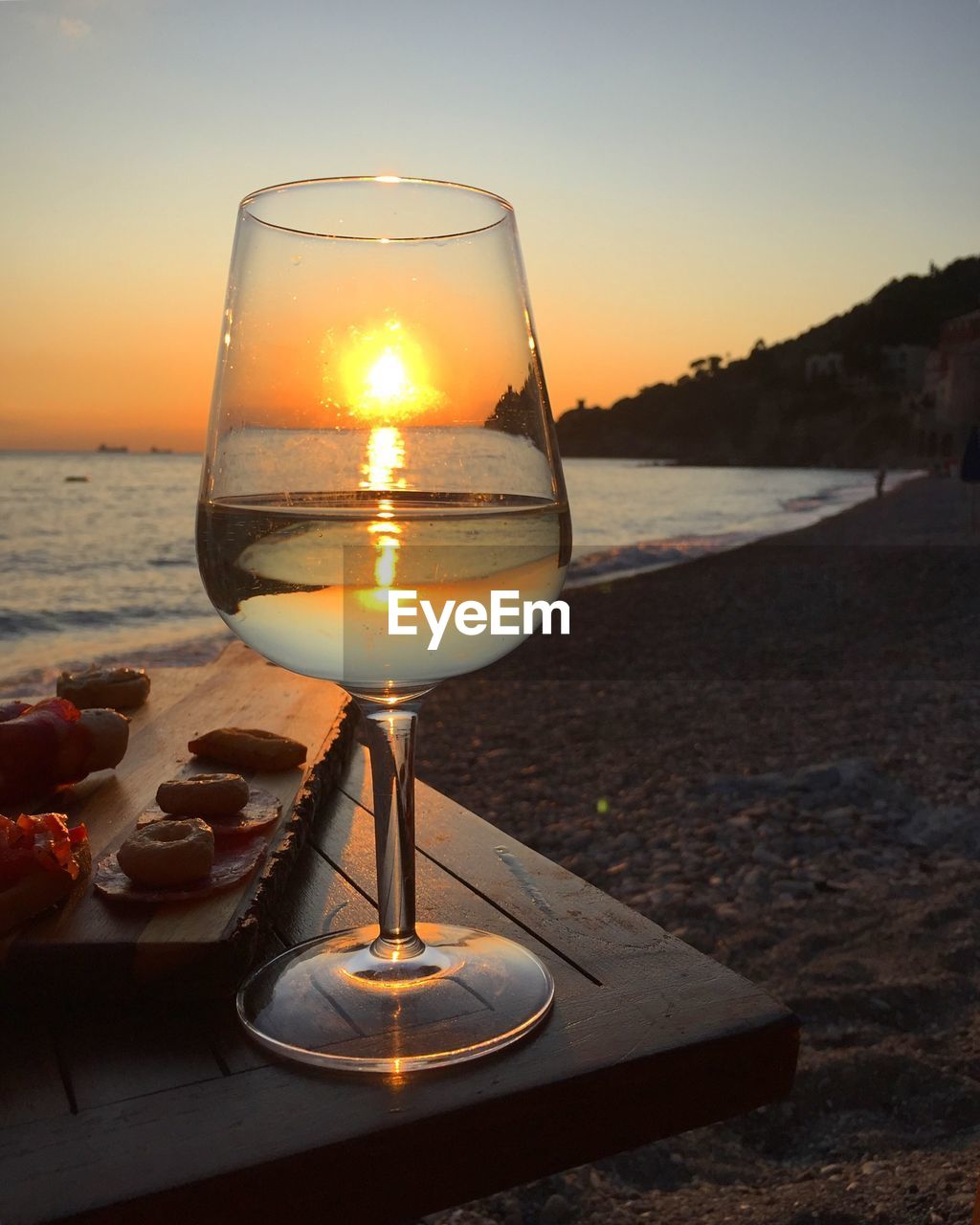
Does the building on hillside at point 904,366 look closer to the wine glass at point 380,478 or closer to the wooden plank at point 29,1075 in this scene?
the wine glass at point 380,478

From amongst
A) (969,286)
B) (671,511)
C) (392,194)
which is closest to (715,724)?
(392,194)

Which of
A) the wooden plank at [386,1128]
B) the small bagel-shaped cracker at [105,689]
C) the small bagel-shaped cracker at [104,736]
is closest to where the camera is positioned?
the wooden plank at [386,1128]

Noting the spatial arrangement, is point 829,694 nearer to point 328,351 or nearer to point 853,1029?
point 853,1029

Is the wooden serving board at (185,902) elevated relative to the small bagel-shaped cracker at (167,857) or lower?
lower

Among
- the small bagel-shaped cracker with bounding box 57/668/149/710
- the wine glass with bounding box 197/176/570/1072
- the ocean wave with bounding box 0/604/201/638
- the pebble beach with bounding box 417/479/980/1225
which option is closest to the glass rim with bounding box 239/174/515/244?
the wine glass with bounding box 197/176/570/1072

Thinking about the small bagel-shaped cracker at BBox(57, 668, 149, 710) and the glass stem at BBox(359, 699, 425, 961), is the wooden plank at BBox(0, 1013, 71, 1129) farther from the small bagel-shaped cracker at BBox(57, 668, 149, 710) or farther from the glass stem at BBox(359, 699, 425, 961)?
the small bagel-shaped cracker at BBox(57, 668, 149, 710)

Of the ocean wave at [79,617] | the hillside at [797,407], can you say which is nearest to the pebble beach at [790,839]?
the ocean wave at [79,617]

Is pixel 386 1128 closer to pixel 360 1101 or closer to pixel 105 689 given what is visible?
pixel 360 1101
